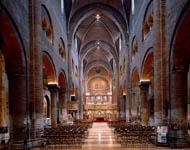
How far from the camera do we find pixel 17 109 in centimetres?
1229

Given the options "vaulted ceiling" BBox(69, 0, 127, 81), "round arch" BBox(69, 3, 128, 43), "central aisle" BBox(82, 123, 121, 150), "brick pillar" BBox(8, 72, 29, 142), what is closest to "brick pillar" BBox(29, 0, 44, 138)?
"brick pillar" BBox(8, 72, 29, 142)

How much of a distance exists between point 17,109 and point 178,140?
9826 mm

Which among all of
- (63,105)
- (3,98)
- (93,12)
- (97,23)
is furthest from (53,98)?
(97,23)

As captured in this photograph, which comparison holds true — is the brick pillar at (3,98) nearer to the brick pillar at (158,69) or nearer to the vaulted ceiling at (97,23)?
the brick pillar at (158,69)

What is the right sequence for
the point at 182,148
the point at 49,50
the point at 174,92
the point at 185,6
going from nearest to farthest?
the point at 185,6 → the point at 182,148 → the point at 174,92 → the point at 49,50

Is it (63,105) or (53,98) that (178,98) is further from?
(63,105)

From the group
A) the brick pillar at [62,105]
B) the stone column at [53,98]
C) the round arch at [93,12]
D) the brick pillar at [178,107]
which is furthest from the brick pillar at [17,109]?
the round arch at [93,12]

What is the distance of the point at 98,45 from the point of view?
1822 inches

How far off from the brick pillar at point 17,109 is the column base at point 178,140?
8836 millimetres

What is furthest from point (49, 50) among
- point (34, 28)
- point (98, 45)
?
point (98, 45)

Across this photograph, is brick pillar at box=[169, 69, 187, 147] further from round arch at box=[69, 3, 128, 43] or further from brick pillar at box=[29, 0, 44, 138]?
round arch at box=[69, 3, 128, 43]

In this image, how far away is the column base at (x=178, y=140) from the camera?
1198cm

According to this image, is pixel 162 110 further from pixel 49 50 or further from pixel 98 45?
pixel 98 45

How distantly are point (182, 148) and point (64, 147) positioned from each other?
7.16 m
